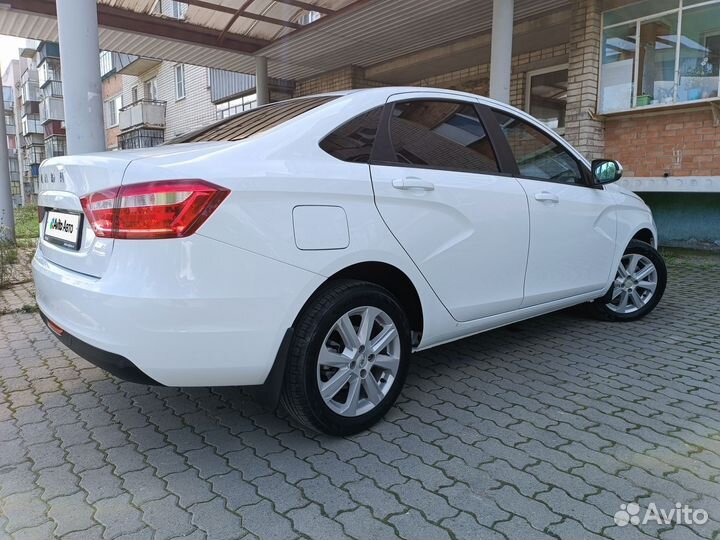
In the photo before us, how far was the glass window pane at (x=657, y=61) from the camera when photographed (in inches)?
323

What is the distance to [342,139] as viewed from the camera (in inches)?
103

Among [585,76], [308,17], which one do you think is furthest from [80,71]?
[585,76]

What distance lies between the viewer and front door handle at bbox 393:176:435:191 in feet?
8.92

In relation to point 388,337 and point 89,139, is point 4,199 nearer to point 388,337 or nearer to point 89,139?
point 89,139

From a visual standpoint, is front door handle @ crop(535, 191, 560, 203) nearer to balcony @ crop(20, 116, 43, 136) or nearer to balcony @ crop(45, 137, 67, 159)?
balcony @ crop(45, 137, 67, 159)

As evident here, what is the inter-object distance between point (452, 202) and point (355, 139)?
2.17 ft

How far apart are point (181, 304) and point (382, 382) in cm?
117

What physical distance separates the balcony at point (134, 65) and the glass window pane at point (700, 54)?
20421mm

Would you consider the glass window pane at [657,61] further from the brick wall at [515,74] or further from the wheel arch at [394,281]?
the wheel arch at [394,281]

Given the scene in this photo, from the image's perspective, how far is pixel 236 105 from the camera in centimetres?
1703

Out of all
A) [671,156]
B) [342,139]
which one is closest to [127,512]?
[342,139]

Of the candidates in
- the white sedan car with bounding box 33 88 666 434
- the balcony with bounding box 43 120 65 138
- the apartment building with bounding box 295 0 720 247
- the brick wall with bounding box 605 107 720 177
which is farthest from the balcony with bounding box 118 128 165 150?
the white sedan car with bounding box 33 88 666 434

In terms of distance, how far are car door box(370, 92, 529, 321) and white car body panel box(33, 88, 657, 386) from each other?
1 centimetres

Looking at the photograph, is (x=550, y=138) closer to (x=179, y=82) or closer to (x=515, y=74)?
(x=515, y=74)
